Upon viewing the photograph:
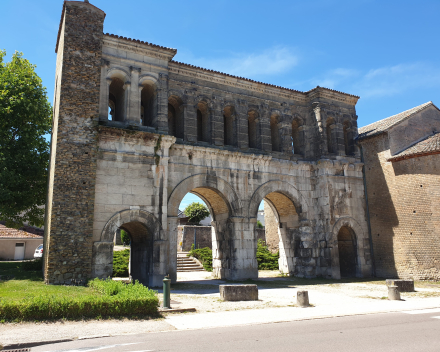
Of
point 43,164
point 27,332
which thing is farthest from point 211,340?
point 43,164

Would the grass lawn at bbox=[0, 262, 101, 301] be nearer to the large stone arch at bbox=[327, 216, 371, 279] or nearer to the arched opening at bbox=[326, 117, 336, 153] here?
the large stone arch at bbox=[327, 216, 371, 279]

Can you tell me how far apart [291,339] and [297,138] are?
16.3 metres

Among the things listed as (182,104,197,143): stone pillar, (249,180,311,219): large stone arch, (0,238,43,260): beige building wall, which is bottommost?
(0,238,43,260): beige building wall

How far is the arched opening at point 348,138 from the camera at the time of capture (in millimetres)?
22484

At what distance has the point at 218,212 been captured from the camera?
19.4 meters

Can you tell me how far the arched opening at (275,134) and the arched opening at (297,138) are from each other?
1.25 metres

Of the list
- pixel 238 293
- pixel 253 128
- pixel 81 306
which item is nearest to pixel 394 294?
pixel 238 293

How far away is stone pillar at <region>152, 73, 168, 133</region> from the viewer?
16.8m

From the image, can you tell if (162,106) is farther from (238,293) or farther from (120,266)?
(238,293)

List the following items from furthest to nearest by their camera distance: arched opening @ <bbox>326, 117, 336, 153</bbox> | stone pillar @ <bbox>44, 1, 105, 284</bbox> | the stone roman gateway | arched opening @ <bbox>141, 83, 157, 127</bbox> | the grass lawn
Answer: arched opening @ <bbox>326, 117, 336, 153</bbox>, arched opening @ <bbox>141, 83, 157, 127</bbox>, the stone roman gateway, stone pillar @ <bbox>44, 1, 105, 284</bbox>, the grass lawn

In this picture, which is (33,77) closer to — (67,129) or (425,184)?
(67,129)

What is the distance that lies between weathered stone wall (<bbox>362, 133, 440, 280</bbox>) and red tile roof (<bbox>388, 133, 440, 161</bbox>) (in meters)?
0.26

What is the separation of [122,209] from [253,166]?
7.18m

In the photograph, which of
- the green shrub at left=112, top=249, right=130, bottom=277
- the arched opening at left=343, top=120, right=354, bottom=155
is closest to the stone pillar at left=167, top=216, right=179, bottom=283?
the green shrub at left=112, top=249, right=130, bottom=277
